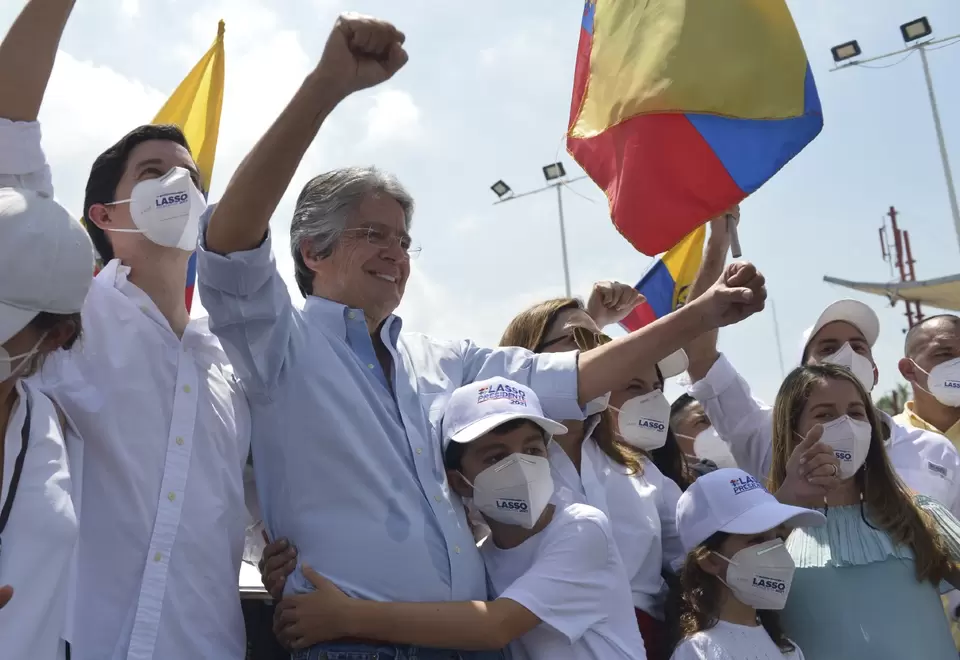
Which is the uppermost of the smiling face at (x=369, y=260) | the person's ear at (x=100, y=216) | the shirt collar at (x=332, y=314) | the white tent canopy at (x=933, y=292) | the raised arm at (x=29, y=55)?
the raised arm at (x=29, y=55)

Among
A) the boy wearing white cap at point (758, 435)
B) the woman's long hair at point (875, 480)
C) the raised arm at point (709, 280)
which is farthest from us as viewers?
the boy wearing white cap at point (758, 435)

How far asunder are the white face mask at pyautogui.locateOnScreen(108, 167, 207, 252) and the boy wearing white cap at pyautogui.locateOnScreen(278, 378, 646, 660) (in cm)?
100

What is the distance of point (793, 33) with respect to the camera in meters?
4.38

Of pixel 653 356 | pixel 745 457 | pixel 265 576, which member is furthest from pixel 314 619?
pixel 745 457

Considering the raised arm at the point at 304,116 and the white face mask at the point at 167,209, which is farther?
the white face mask at the point at 167,209

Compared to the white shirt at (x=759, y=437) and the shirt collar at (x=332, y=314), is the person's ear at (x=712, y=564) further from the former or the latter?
the shirt collar at (x=332, y=314)

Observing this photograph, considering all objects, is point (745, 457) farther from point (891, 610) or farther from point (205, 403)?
point (205, 403)

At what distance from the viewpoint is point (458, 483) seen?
9.70 feet

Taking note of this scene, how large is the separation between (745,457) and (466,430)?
6.97ft

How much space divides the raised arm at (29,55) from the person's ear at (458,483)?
1.60 m

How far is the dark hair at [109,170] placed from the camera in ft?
9.96

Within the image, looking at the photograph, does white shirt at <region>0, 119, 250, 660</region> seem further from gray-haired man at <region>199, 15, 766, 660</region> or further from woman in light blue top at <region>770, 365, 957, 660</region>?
woman in light blue top at <region>770, 365, 957, 660</region>

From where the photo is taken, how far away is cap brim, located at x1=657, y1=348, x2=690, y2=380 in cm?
426

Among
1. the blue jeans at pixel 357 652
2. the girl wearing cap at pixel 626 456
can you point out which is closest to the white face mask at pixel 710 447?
the girl wearing cap at pixel 626 456
